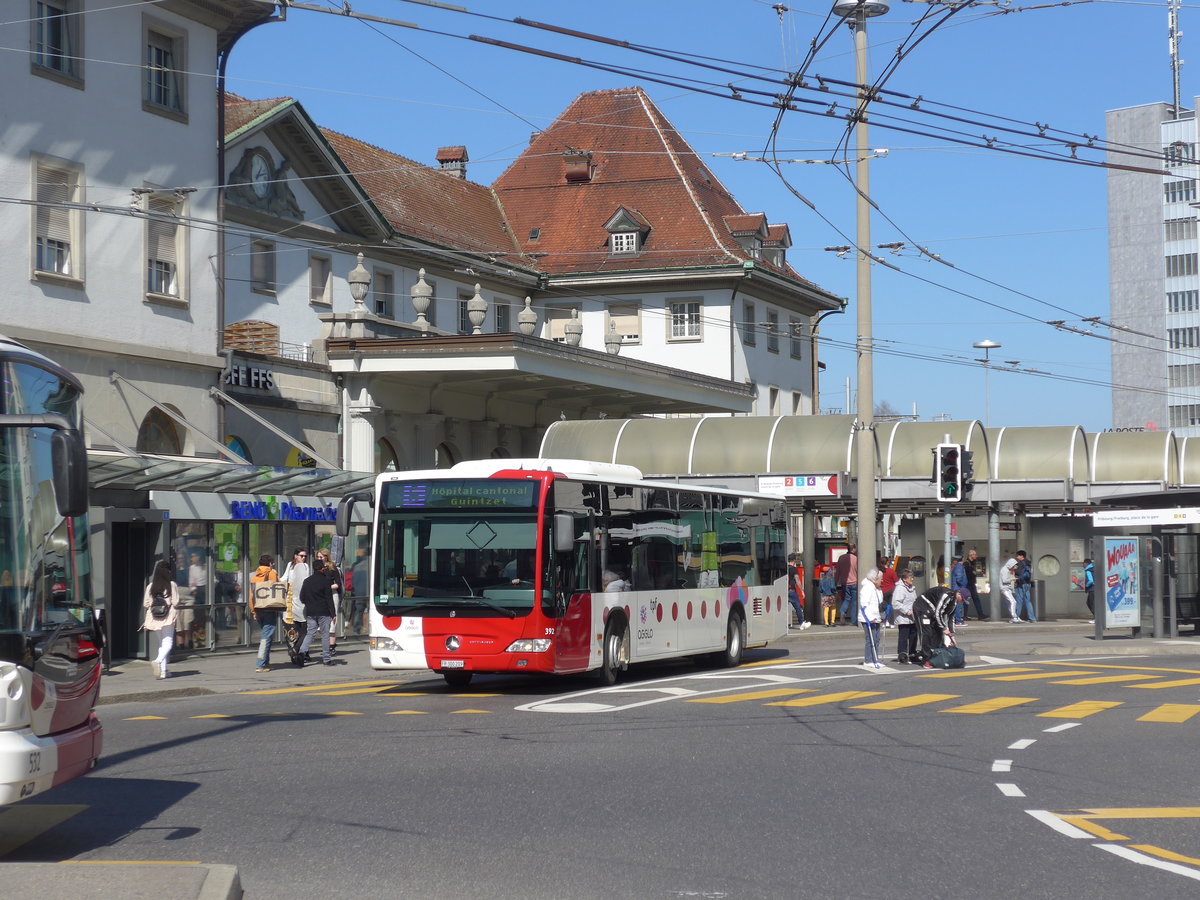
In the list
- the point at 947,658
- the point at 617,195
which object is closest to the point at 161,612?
the point at 947,658

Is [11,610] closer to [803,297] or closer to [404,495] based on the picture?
[404,495]

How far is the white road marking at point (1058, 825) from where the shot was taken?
378 inches

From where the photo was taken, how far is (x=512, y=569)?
765 inches

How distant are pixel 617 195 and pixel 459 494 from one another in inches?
1805

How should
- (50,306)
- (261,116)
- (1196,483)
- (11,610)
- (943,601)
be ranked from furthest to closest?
(1196,483) → (261,116) → (50,306) → (943,601) → (11,610)

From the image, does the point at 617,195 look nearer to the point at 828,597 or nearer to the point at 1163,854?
the point at 828,597

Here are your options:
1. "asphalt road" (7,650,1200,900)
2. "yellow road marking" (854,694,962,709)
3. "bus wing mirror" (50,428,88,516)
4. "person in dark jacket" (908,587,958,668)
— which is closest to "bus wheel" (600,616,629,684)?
"asphalt road" (7,650,1200,900)

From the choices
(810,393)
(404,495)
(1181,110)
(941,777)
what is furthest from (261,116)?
(1181,110)

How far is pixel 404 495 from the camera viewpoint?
66.2ft

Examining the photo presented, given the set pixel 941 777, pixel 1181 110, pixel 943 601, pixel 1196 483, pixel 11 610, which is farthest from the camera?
pixel 1181 110

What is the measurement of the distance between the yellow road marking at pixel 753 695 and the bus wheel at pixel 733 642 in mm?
4504

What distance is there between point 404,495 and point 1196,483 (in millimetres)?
28015

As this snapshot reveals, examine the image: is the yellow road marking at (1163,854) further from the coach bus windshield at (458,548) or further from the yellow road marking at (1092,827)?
the coach bus windshield at (458,548)

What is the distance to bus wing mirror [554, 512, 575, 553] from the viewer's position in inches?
757
